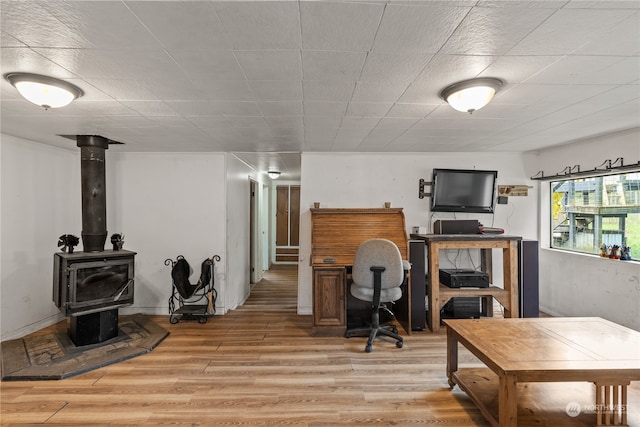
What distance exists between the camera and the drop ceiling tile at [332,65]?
5.39 feet

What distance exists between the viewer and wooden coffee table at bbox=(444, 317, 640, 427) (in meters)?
1.74

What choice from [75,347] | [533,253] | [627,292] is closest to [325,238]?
[533,253]

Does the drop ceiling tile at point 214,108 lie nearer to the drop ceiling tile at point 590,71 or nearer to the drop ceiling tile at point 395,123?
the drop ceiling tile at point 395,123

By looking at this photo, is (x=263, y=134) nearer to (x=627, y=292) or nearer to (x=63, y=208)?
(x=63, y=208)

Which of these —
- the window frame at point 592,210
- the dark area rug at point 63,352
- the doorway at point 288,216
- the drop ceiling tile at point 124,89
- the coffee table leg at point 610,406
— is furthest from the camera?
the doorway at point 288,216

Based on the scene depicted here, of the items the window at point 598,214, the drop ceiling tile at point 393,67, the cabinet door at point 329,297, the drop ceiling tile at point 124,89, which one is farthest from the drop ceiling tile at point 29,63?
the window at point 598,214

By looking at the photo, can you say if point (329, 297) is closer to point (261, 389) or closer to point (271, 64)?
point (261, 389)

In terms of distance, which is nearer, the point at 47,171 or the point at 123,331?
the point at 123,331

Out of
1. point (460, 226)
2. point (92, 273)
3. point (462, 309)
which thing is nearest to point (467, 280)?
point (462, 309)

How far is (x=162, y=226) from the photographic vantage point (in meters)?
4.27

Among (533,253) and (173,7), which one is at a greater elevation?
(173,7)

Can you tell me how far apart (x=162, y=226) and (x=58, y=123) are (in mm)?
1772

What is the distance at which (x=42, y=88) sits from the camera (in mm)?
1941

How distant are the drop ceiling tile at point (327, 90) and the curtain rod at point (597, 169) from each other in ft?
10.5
